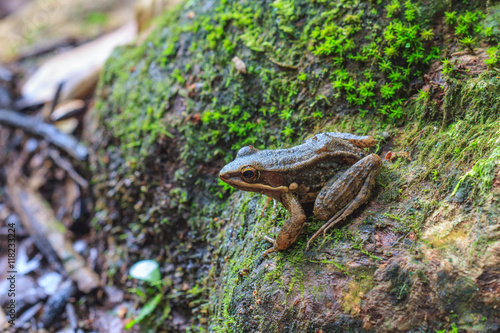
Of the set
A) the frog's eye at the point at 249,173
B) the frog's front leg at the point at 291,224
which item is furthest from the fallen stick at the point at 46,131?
the frog's front leg at the point at 291,224

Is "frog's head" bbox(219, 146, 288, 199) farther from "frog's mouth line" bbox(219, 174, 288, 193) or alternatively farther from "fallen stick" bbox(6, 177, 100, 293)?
"fallen stick" bbox(6, 177, 100, 293)

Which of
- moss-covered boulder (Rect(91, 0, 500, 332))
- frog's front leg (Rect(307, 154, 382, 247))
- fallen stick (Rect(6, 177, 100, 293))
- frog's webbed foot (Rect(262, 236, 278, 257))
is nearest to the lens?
moss-covered boulder (Rect(91, 0, 500, 332))

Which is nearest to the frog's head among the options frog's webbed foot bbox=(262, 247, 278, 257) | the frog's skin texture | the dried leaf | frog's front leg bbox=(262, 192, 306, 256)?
the frog's skin texture

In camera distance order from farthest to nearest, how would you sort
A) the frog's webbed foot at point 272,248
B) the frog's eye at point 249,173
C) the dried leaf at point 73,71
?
1. the dried leaf at point 73,71
2. the frog's webbed foot at point 272,248
3. the frog's eye at point 249,173

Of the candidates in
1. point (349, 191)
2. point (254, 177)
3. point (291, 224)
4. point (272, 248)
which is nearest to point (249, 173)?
point (254, 177)

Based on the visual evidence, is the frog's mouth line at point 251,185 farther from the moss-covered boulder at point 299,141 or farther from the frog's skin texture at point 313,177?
the moss-covered boulder at point 299,141

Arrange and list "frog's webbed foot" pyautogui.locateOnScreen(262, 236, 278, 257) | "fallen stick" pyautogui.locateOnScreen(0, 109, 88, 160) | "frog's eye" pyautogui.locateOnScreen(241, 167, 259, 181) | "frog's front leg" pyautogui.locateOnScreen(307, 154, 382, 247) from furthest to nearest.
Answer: "fallen stick" pyautogui.locateOnScreen(0, 109, 88, 160) → "frog's webbed foot" pyautogui.locateOnScreen(262, 236, 278, 257) → "frog's eye" pyautogui.locateOnScreen(241, 167, 259, 181) → "frog's front leg" pyautogui.locateOnScreen(307, 154, 382, 247)

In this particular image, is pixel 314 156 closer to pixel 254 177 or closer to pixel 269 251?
pixel 254 177

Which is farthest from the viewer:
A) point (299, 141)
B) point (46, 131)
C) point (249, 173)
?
point (46, 131)
